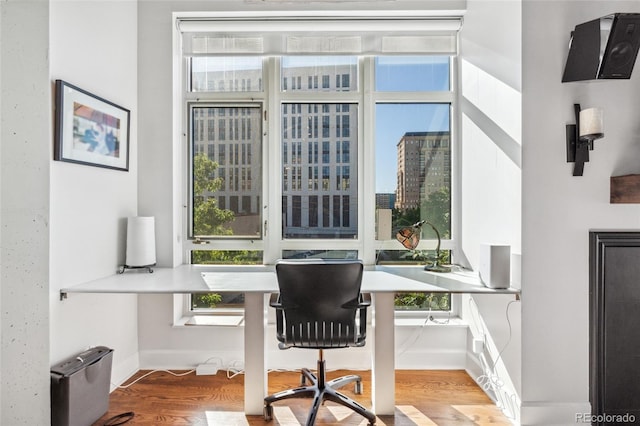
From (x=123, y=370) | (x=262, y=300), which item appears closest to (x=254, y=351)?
(x=262, y=300)

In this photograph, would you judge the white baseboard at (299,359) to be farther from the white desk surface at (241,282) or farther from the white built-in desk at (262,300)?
the white desk surface at (241,282)

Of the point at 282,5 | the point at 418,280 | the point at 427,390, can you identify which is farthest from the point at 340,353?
the point at 282,5

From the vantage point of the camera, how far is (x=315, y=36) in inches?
114

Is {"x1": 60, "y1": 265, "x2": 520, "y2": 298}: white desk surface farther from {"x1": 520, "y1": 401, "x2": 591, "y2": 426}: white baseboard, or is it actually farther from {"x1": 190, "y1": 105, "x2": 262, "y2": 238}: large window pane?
{"x1": 520, "y1": 401, "x2": 591, "y2": 426}: white baseboard

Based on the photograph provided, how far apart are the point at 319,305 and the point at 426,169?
1.60m

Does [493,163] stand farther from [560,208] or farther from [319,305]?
[319,305]

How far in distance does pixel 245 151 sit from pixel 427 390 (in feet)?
7.44

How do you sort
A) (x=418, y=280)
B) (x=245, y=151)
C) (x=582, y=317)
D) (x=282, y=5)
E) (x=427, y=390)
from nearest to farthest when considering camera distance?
1. (x=582, y=317)
2. (x=418, y=280)
3. (x=427, y=390)
4. (x=282, y=5)
5. (x=245, y=151)

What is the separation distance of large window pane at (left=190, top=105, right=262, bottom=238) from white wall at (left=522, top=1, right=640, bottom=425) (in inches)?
76.6

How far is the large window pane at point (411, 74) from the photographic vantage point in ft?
9.64

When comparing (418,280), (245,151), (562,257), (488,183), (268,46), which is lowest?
(418,280)

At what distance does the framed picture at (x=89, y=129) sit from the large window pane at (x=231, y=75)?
0.69 meters

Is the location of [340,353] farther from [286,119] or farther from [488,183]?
[286,119]

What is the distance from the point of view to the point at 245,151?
297cm
